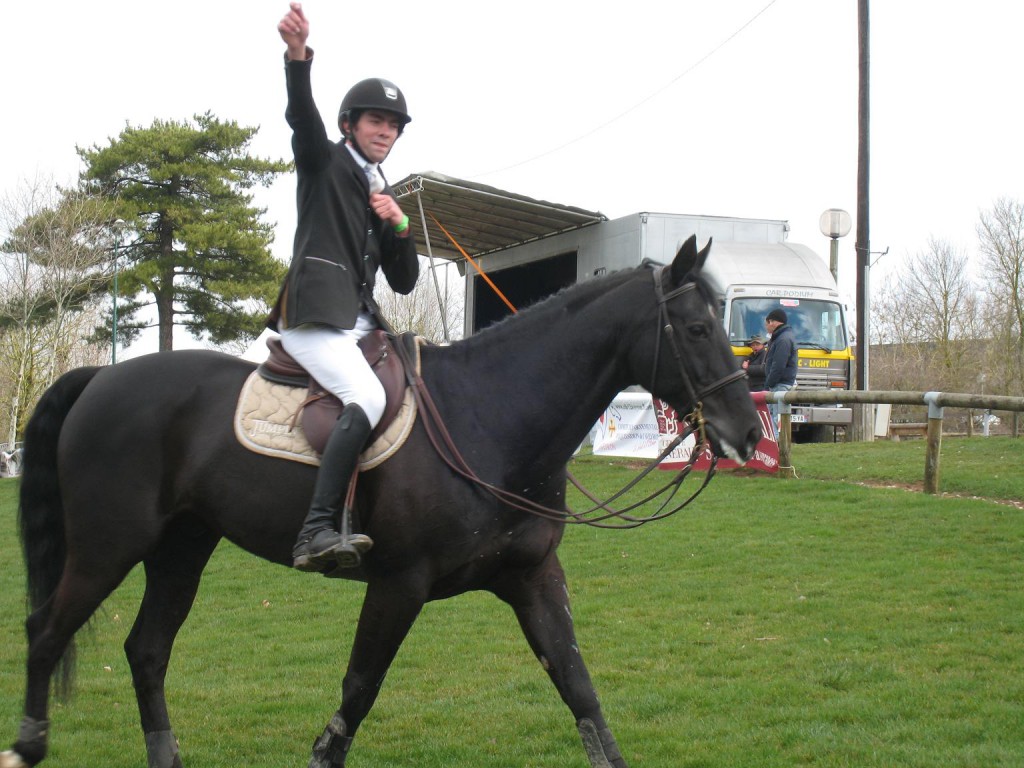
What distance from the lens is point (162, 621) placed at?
5.07 meters

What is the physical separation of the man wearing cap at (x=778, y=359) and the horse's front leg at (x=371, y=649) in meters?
9.73

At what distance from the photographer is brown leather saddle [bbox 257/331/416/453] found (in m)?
4.26

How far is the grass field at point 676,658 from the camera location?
5.04 metres

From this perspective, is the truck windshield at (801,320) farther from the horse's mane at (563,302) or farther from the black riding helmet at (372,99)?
the black riding helmet at (372,99)

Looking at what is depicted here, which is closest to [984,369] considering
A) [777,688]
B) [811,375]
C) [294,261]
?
[811,375]

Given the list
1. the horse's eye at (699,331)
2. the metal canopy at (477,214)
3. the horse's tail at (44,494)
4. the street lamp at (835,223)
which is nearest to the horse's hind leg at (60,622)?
the horse's tail at (44,494)

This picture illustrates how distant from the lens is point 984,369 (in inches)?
1463

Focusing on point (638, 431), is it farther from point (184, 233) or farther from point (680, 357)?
point (184, 233)

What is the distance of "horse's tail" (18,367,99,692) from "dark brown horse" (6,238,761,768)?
0.05 ft

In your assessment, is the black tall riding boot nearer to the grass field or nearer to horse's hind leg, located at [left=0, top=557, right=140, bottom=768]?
horse's hind leg, located at [left=0, top=557, right=140, bottom=768]

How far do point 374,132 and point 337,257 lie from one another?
0.62 metres

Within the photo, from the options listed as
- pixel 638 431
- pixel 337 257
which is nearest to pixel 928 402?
pixel 638 431

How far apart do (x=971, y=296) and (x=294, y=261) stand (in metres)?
40.5

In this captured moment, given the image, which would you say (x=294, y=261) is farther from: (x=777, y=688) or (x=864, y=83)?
(x=864, y=83)
